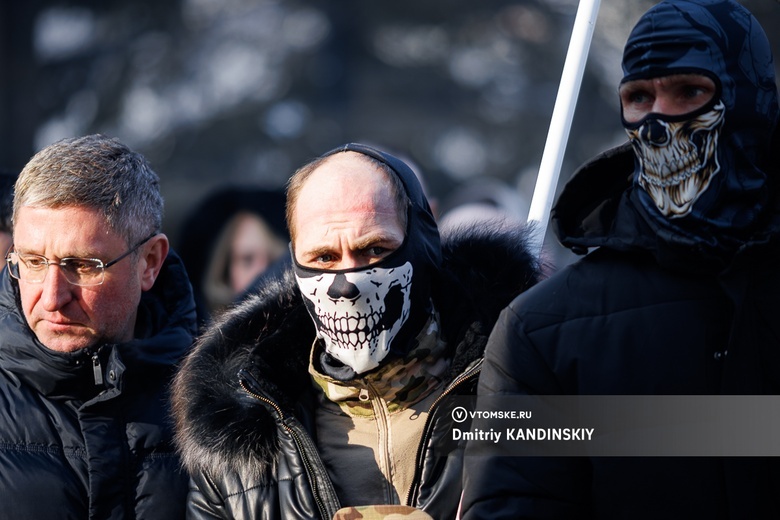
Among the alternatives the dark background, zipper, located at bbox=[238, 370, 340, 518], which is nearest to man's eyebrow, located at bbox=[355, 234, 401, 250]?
zipper, located at bbox=[238, 370, 340, 518]

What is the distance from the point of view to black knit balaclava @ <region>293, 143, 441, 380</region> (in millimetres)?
3191

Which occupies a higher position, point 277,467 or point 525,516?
point 277,467

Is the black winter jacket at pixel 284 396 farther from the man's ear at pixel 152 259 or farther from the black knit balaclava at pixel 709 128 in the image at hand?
the black knit balaclava at pixel 709 128

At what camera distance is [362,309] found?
3193 millimetres

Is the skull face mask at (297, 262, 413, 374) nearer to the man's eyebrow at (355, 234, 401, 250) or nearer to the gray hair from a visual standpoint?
the man's eyebrow at (355, 234, 401, 250)

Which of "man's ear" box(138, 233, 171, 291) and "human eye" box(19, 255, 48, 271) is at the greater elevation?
"man's ear" box(138, 233, 171, 291)

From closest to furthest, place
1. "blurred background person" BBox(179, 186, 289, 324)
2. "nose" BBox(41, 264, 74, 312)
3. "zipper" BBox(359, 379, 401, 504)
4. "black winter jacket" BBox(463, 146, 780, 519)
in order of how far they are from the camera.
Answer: "black winter jacket" BBox(463, 146, 780, 519) → "zipper" BBox(359, 379, 401, 504) → "nose" BBox(41, 264, 74, 312) → "blurred background person" BBox(179, 186, 289, 324)

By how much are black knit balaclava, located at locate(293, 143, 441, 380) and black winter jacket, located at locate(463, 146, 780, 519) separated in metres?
0.64

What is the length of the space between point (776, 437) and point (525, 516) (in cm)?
54

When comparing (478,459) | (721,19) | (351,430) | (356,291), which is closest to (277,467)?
(351,430)

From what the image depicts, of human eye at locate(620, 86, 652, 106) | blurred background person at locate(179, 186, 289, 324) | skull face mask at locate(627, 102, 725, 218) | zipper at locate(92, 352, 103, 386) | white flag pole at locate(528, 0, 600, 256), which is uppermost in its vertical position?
blurred background person at locate(179, 186, 289, 324)

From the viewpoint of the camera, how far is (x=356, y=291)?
3180 millimetres

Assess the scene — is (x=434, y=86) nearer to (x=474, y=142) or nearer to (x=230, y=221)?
(x=474, y=142)

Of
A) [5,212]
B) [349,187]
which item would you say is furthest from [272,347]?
[5,212]
